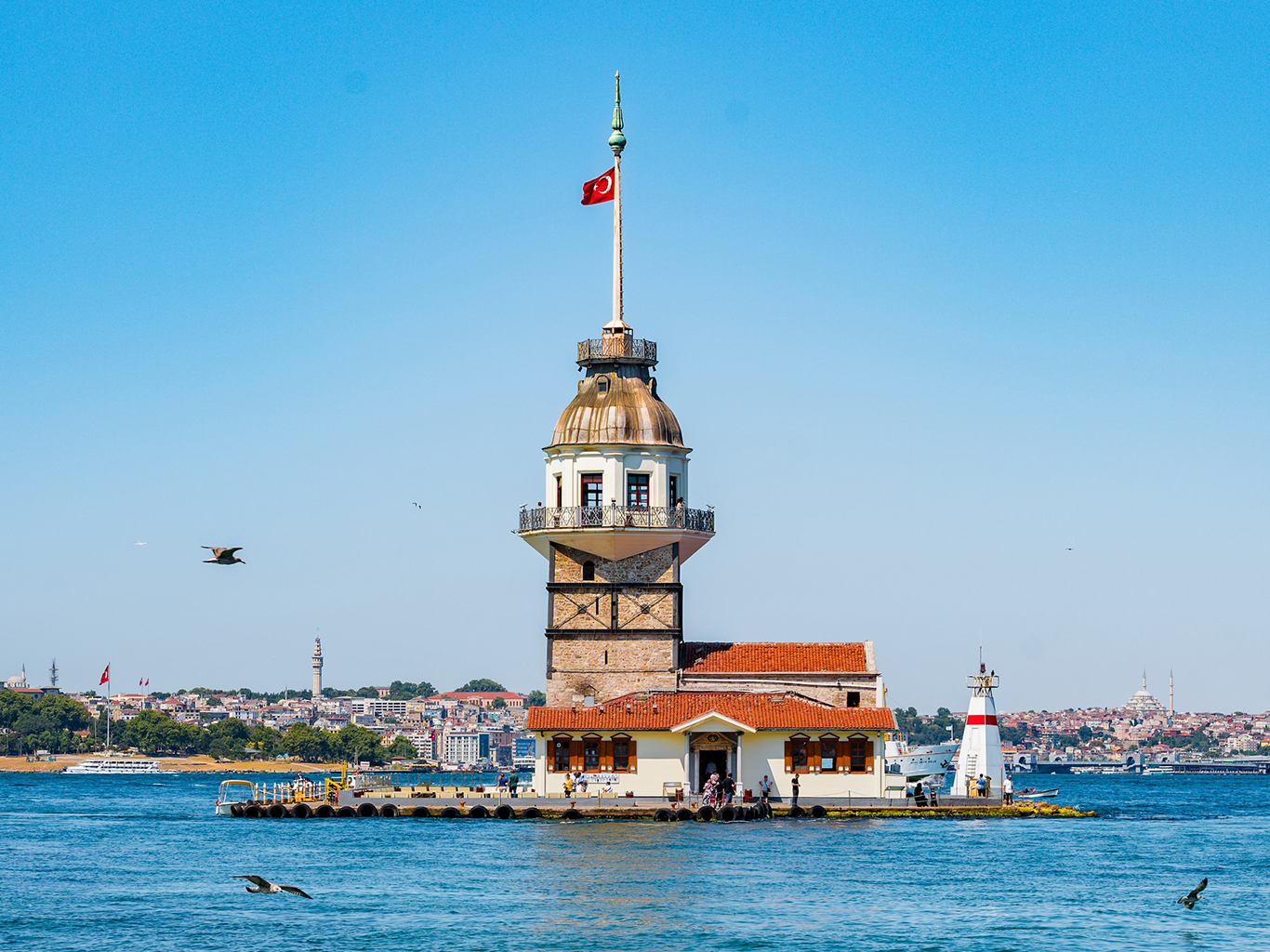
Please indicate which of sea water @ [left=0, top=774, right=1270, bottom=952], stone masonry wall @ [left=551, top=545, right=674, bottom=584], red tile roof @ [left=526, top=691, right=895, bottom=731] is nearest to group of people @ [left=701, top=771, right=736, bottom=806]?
sea water @ [left=0, top=774, right=1270, bottom=952]

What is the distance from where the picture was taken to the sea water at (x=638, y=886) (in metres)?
35.6

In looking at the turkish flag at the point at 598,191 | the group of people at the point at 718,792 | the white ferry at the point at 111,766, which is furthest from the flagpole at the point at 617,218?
the white ferry at the point at 111,766

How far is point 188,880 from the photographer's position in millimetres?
44625

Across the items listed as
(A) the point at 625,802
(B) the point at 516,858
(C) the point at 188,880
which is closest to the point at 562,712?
(A) the point at 625,802

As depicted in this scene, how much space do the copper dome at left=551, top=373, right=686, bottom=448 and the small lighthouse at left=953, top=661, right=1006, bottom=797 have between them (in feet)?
44.0

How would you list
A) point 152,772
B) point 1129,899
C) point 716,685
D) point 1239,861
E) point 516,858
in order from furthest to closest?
point 152,772, point 716,685, point 1239,861, point 516,858, point 1129,899

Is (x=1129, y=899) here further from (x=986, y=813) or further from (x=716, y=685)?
(x=716, y=685)

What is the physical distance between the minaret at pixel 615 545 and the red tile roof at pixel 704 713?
165 centimetres

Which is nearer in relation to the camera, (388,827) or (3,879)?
(3,879)

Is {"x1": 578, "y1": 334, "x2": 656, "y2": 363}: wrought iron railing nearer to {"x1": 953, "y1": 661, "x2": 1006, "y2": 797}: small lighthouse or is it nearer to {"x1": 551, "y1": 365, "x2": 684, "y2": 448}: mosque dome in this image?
{"x1": 551, "y1": 365, "x2": 684, "y2": 448}: mosque dome

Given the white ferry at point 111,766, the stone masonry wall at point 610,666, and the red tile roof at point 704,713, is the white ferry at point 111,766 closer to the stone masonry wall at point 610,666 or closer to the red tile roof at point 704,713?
the stone masonry wall at point 610,666

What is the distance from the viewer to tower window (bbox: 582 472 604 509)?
64.2 meters

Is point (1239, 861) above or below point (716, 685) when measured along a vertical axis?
below

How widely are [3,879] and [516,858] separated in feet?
41.5
